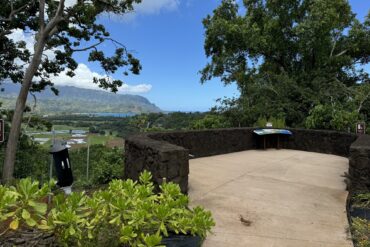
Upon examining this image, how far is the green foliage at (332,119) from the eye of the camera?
1405 centimetres

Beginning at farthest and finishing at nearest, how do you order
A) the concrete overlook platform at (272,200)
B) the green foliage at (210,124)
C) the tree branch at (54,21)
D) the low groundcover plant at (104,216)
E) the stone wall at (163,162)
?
the green foliage at (210,124), the tree branch at (54,21), the stone wall at (163,162), the concrete overlook platform at (272,200), the low groundcover plant at (104,216)

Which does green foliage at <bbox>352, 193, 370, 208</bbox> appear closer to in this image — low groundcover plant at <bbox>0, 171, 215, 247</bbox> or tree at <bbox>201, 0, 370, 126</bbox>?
low groundcover plant at <bbox>0, 171, 215, 247</bbox>

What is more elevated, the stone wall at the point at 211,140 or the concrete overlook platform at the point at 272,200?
the stone wall at the point at 211,140

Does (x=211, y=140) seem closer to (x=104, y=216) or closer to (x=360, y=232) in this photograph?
(x=360, y=232)

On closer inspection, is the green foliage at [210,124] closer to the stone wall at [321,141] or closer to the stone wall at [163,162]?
the stone wall at [321,141]

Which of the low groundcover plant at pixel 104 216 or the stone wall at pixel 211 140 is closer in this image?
the low groundcover plant at pixel 104 216

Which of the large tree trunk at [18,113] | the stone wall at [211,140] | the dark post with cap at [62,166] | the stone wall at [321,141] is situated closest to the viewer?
the dark post with cap at [62,166]

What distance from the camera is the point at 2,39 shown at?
46.6ft

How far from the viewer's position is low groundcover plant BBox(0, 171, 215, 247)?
8.43 feet

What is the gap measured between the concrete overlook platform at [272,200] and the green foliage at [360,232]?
0.37ft

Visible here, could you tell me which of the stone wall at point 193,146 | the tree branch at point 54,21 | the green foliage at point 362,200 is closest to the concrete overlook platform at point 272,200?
the green foliage at point 362,200

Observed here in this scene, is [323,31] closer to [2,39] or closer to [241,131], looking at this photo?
[241,131]

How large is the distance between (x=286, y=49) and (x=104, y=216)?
2409 cm

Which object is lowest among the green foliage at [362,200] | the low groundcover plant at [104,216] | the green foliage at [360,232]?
the green foliage at [360,232]
